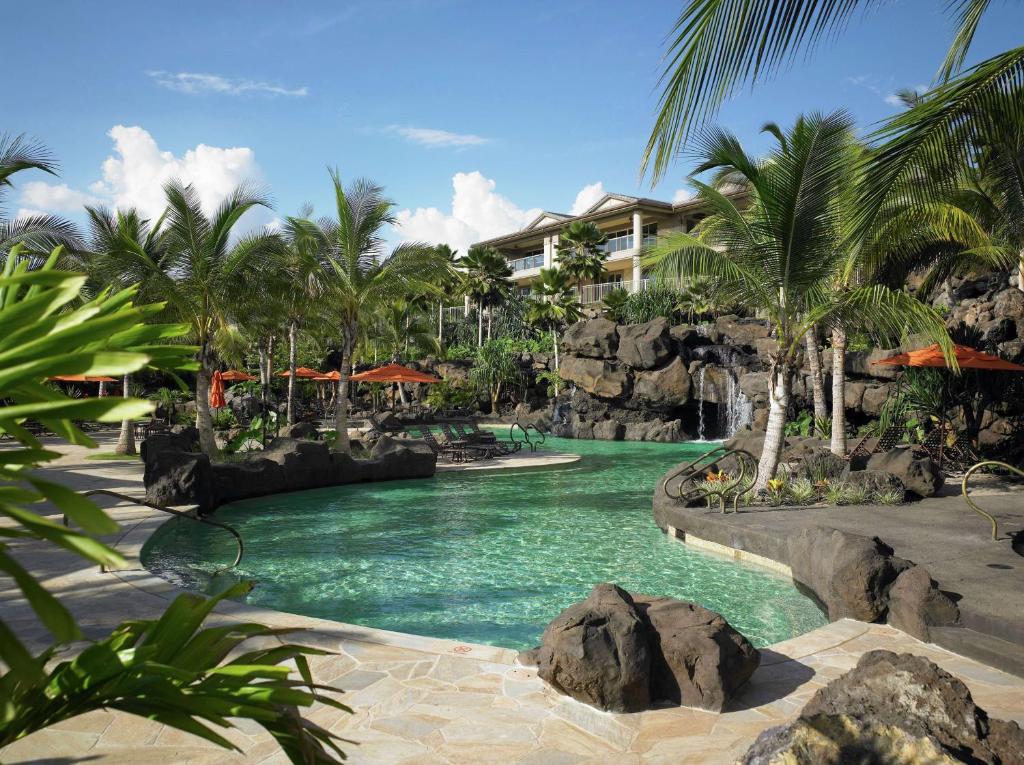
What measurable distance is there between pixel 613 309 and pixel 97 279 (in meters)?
27.4

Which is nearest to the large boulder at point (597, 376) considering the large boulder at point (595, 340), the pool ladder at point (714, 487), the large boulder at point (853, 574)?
the large boulder at point (595, 340)

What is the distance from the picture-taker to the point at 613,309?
3903 cm

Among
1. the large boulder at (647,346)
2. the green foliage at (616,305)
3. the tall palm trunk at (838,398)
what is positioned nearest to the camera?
the tall palm trunk at (838,398)

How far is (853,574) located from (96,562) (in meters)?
6.22

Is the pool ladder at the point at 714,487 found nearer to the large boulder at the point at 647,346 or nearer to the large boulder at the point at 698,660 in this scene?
the large boulder at the point at 698,660

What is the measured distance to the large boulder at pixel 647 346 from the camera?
94.8 feet

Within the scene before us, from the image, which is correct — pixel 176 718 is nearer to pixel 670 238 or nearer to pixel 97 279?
pixel 670 238

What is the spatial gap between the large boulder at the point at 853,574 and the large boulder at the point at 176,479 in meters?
8.91

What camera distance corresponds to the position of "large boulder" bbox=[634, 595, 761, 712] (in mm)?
4488

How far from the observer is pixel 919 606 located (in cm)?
570

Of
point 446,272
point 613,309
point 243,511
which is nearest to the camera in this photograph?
point 243,511

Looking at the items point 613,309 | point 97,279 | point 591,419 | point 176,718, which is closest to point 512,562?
point 176,718

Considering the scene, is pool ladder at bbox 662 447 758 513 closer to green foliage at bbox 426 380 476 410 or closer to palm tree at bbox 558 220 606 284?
green foliage at bbox 426 380 476 410

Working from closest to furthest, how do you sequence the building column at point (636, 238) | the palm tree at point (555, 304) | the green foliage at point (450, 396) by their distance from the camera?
the green foliage at point (450, 396)
the palm tree at point (555, 304)
the building column at point (636, 238)
